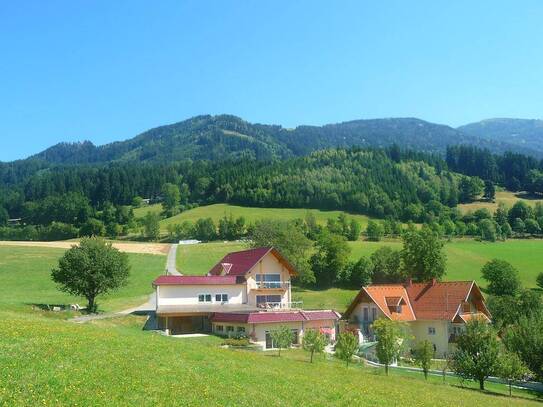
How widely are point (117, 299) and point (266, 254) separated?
841 inches

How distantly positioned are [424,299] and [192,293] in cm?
2658

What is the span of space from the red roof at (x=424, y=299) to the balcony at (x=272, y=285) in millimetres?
8358

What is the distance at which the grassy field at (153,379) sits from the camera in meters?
15.6

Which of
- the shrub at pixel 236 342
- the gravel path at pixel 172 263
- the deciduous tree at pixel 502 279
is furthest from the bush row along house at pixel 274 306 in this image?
the gravel path at pixel 172 263

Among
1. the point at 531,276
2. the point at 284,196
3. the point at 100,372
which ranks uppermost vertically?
the point at 284,196

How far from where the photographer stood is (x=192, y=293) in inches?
2176

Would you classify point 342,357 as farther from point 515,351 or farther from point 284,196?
point 284,196

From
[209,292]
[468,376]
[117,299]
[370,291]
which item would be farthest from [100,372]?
[117,299]

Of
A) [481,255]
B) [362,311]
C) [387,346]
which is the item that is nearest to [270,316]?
[387,346]

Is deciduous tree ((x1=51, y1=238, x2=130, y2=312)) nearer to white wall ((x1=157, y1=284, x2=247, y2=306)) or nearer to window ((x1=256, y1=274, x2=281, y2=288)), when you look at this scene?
white wall ((x1=157, y1=284, x2=247, y2=306))

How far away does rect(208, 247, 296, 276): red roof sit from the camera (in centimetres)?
5872

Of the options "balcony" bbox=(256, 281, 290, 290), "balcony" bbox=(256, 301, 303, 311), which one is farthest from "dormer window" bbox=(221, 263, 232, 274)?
"balcony" bbox=(256, 301, 303, 311)

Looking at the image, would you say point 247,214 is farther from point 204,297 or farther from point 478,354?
point 478,354

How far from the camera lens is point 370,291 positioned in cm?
6116
